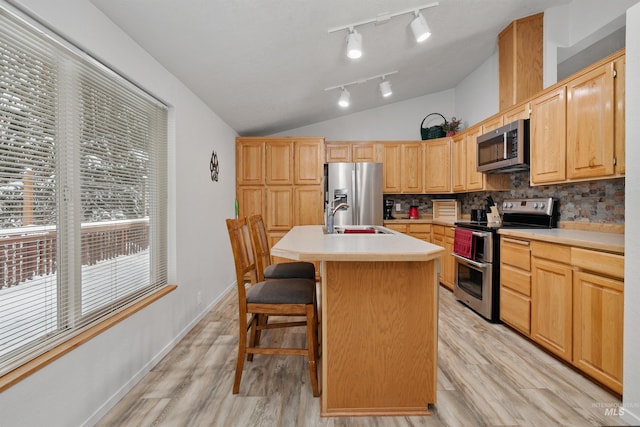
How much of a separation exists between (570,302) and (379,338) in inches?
55.3

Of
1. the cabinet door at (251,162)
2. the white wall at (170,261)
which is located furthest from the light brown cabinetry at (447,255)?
the white wall at (170,261)

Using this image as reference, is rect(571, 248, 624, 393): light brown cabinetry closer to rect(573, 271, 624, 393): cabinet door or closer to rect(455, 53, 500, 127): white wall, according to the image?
rect(573, 271, 624, 393): cabinet door

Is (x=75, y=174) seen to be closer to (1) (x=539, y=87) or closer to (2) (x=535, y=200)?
(2) (x=535, y=200)

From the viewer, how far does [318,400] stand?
1.74m

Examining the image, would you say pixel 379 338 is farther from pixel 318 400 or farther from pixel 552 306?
pixel 552 306

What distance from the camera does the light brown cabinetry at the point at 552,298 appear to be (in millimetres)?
2055

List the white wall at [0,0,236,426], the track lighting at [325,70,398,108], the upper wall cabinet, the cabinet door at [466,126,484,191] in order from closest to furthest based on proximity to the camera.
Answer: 1. the white wall at [0,0,236,426]
2. the upper wall cabinet
3. the track lighting at [325,70,398,108]
4. the cabinet door at [466,126,484,191]

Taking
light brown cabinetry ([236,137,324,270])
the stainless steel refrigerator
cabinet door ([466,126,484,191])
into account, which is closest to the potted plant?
cabinet door ([466,126,484,191])

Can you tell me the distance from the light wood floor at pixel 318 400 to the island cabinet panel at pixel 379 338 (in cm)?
13

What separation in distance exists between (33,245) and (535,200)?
3790 mm

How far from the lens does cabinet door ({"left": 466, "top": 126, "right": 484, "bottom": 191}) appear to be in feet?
11.9

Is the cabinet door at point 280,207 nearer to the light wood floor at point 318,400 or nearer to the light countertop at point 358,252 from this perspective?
the light wood floor at point 318,400

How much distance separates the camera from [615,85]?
1.95 meters

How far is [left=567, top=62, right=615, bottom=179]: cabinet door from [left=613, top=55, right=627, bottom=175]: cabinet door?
0.03m
